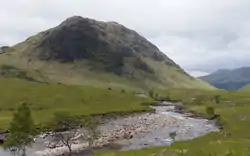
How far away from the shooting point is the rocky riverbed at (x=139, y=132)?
4060 inches

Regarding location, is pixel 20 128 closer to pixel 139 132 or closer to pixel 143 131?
pixel 139 132

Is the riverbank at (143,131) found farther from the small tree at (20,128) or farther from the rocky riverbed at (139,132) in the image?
the small tree at (20,128)

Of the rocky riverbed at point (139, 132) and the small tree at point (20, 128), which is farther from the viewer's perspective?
the rocky riverbed at point (139, 132)

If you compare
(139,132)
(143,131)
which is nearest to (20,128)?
(139,132)

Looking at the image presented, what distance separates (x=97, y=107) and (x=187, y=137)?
85.0 meters

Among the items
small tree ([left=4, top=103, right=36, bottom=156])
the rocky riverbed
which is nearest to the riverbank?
the rocky riverbed

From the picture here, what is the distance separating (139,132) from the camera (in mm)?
127750

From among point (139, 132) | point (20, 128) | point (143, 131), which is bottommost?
point (139, 132)

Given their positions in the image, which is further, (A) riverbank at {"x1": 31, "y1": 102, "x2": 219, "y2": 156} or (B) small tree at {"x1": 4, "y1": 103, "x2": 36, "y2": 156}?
(A) riverbank at {"x1": 31, "y1": 102, "x2": 219, "y2": 156}

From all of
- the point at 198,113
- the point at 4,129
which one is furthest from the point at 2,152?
the point at 198,113

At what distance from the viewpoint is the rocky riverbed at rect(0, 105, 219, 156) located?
10312 centimetres

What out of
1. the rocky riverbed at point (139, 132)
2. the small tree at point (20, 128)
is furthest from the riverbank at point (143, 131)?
the small tree at point (20, 128)

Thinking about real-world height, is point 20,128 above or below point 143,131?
above

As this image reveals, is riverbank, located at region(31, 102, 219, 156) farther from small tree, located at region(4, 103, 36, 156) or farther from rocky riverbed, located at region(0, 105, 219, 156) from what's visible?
small tree, located at region(4, 103, 36, 156)
